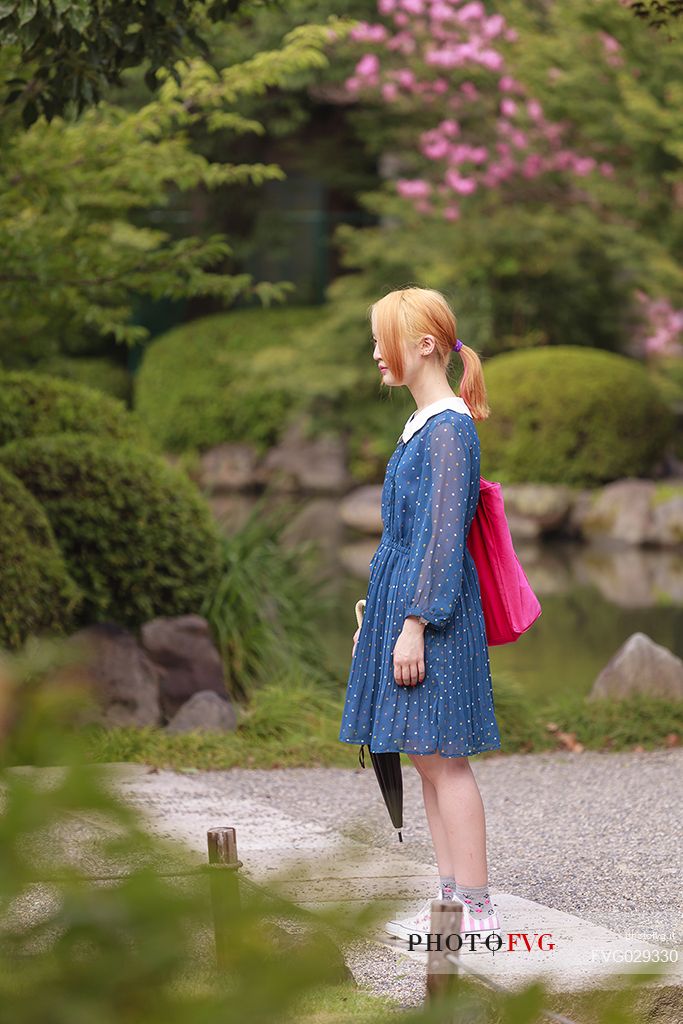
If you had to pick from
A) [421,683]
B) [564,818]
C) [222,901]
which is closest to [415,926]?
[421,683]

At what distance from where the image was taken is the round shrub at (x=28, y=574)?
6086 millimetres

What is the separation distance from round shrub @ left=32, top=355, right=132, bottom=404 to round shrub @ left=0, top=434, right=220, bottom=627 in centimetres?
1446

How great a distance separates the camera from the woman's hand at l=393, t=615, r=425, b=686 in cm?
349

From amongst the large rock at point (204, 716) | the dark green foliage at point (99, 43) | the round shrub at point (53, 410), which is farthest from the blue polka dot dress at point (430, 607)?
the round shrub at point (53, 410)

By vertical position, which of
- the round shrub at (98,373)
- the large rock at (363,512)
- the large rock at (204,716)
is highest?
the large rock at (204,716)

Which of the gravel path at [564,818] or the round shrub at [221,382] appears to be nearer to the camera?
the gravel path at [564,818]

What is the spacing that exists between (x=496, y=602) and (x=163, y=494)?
363cm

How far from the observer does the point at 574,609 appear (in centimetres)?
1139

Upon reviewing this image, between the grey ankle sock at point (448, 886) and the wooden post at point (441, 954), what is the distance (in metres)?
1.27

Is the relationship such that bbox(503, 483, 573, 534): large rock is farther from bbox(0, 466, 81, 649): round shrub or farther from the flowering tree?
bbox(0, 466, 81, 649): round shrub

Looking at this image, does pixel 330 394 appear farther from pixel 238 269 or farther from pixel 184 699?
pixel 184 699

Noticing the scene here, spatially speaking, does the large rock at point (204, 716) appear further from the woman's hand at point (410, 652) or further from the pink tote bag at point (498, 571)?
the woman's hand at point (410, 652)

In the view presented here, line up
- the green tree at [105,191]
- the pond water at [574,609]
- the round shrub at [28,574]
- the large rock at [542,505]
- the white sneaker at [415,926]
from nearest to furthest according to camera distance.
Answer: the white sneaker at [415,926] → the round shrub at [28,574] → the green tree at [105,191] → the pond water at [574,609] → the large rock at [542,505]

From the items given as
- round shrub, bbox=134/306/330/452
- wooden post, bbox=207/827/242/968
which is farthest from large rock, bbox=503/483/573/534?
wooden post, bbox=207/827/242/968
